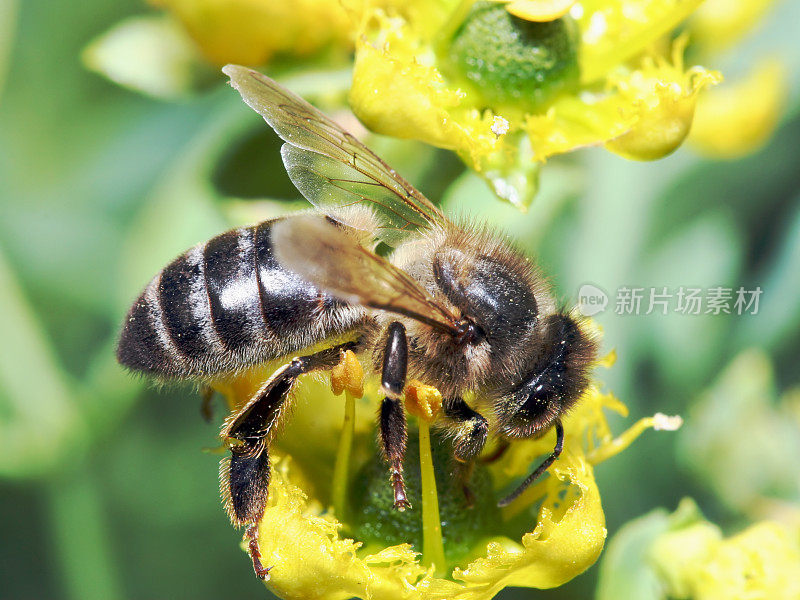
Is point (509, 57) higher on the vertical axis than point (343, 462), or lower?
higher

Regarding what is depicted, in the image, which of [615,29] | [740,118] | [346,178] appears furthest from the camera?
[740,118]

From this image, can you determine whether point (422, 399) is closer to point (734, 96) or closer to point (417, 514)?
point (417, 514)

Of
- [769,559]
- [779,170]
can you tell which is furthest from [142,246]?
[779,170]

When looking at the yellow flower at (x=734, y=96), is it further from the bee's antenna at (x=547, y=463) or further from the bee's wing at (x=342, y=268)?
the bee's wing at (x=342, y=268)

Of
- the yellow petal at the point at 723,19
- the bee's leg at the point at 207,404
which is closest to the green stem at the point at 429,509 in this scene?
the bee's leg at the point at 207,404

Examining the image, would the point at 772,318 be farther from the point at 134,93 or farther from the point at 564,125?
the point at 134,93
